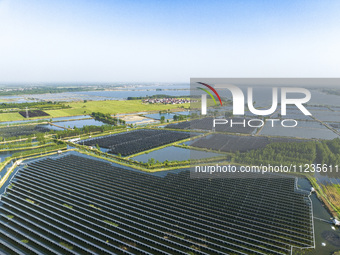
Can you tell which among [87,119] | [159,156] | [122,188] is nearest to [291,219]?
[122,188]

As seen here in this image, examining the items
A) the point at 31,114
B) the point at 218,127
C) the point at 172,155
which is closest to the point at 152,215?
the point at 172,155

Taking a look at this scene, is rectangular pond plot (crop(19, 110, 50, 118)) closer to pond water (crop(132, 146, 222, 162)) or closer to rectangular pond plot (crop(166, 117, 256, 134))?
rectangular pond plot (crop(166, 117, 256, 134))

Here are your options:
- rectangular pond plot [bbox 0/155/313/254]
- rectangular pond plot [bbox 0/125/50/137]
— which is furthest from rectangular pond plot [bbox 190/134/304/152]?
rectangular pond plot [bbox 0/125/50/137]

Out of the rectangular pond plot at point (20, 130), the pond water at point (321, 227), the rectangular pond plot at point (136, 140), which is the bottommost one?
the pond water at point (321, 227)

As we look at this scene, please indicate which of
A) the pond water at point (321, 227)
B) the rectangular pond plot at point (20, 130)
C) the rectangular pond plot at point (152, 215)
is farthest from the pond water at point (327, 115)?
the rectangular pond plot at point (20, 130)

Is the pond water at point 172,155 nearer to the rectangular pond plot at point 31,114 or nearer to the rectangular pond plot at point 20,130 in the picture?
the rectangular pond plot at point 20,130

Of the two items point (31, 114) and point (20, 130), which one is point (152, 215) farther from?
point (31, 114)

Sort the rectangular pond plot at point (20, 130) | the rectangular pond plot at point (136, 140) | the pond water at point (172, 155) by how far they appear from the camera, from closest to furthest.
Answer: the pond water at point (172, 155) → the rectangular pond plot at point (136, 140) → the rectangular pond plot at point (20, 130)
